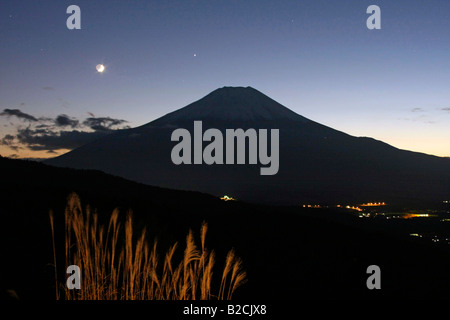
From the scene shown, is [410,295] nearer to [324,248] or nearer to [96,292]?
[324,248]

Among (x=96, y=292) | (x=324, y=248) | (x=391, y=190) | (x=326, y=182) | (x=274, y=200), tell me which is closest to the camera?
(x=96, y=292)

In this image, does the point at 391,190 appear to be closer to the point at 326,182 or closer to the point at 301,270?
the point at 326,182

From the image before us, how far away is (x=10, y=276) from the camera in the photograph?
7098 millimetres

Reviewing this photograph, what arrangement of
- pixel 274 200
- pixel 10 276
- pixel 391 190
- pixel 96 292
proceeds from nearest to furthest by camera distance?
pixel 96 292, pixel 10 276, pixel 274 200, pixel 391 190

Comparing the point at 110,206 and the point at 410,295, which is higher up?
the point at 110,206

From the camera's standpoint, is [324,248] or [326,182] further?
[326,182]

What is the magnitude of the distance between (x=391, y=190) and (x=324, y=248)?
153 metres

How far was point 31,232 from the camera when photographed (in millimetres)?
9742

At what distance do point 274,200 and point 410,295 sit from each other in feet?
423

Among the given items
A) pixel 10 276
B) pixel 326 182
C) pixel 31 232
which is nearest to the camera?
pixel 10 276

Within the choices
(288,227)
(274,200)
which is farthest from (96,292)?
(274,200)

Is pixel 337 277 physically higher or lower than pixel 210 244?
lower

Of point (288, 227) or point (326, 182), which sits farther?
point (326, 182)

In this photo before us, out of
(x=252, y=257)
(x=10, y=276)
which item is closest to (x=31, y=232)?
(x=10, y=276)
